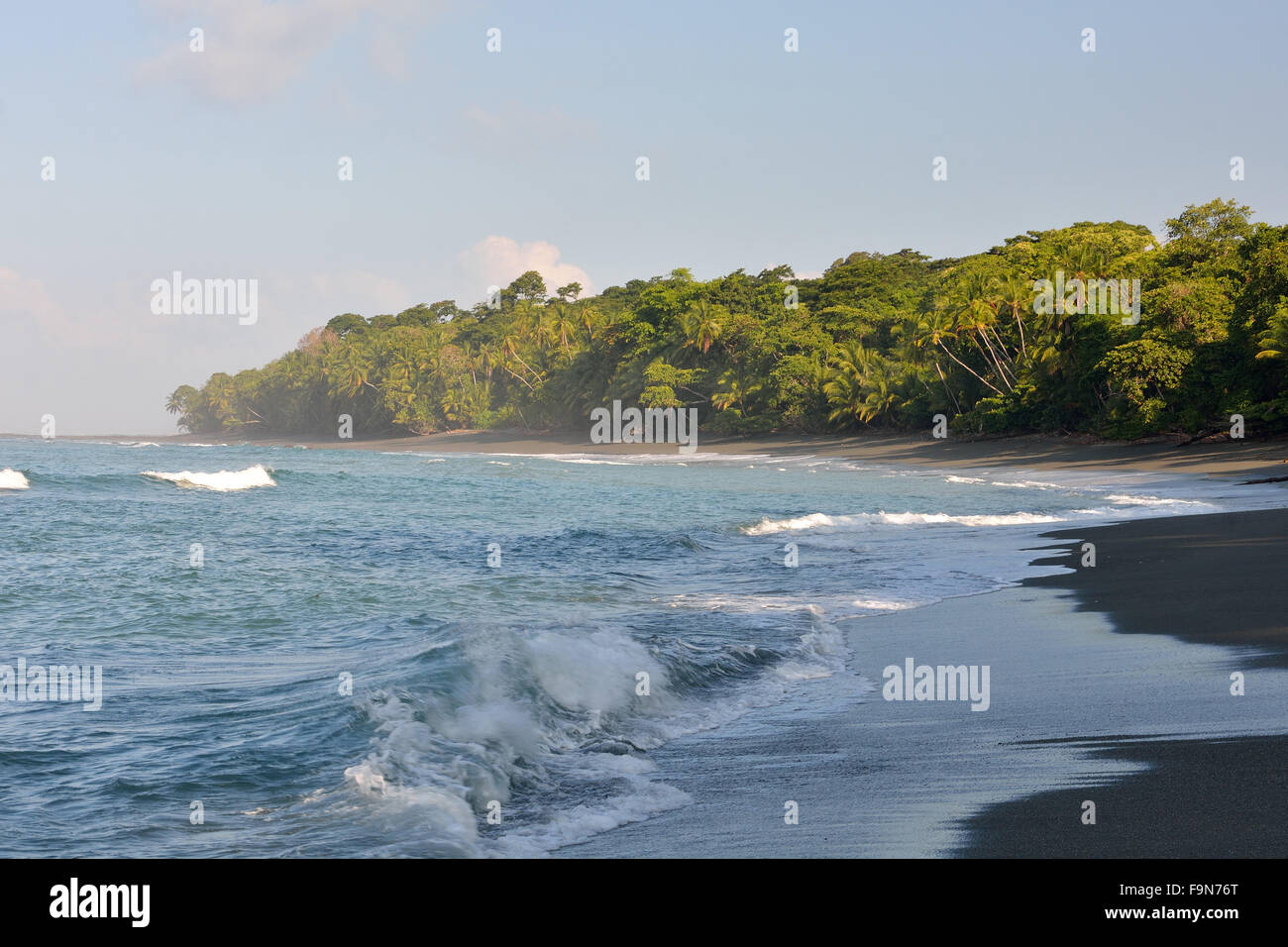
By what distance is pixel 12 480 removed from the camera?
3206 centimetres

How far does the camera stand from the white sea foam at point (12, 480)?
31.6 m

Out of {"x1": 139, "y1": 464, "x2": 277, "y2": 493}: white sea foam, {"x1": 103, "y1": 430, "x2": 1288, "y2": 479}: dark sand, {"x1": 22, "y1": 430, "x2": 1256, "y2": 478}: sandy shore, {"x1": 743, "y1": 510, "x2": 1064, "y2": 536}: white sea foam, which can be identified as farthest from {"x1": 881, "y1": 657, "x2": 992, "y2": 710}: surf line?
{"x1": 139, "y1": 464, "x2": 277, "y2": 493}: white sea foam

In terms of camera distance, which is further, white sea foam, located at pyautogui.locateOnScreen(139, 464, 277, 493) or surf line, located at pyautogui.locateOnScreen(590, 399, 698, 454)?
surf line, located at pyautogui.locateOnScreen(590, 399, 698, 454)

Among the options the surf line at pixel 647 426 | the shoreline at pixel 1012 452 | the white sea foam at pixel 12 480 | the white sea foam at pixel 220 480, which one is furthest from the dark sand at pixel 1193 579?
the surf line at pixel 647 426

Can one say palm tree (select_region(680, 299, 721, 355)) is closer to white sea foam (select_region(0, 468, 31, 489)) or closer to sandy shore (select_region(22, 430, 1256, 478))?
sandy shore (select_region(22, 430, 1256, 478))

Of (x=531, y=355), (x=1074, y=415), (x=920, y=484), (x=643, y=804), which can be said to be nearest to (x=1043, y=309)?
(x=1074, y=415)

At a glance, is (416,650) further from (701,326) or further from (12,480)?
(701,326)

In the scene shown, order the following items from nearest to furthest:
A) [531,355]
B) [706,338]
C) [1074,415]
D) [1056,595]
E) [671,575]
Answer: [1056,595] → [671,575] → [1074,415] → [706,338] → [531,355]

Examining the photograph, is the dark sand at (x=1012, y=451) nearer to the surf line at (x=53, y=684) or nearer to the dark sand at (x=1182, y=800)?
the dark sand at (x=1182, y=800)

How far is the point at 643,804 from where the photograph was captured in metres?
5.02

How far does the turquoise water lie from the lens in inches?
199

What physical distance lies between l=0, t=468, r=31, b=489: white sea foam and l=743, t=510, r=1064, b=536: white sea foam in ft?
78.9
